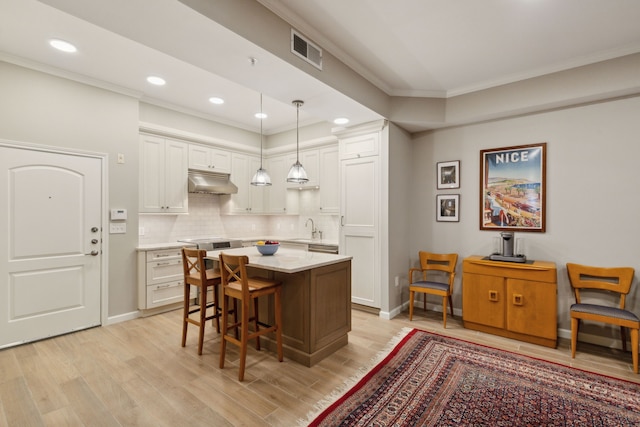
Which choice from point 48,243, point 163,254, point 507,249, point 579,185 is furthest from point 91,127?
point 579,185

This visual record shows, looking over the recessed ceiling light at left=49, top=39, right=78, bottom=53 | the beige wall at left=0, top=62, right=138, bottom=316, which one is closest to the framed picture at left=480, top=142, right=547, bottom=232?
the beige wall at left=0, top=62, right=138, bottom=316

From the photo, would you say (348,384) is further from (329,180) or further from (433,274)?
(329,180)

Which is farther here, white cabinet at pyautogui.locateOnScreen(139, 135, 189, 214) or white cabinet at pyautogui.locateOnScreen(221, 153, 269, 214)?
white cabinet at pyautogui.locateOnScreen(221, 153, 269, 214)

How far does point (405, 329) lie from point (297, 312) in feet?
5.02

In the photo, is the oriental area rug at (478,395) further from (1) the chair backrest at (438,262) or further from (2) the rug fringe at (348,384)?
(1) the chair backrest at (438,262)

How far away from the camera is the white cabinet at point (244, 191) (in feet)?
17.5

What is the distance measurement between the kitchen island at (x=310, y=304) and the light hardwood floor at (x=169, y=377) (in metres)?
0.14

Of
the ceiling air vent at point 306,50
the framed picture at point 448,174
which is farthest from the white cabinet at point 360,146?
the ceiling air vent at point 306,50

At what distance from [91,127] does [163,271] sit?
198 cm

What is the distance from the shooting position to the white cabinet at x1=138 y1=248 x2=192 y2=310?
396cm

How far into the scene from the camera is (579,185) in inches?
131

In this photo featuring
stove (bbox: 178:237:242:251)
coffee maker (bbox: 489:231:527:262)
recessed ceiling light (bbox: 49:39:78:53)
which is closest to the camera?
recessed ceiling light (bbox: 49:39:78:53)

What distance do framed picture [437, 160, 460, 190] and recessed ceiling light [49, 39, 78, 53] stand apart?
14.5 ft

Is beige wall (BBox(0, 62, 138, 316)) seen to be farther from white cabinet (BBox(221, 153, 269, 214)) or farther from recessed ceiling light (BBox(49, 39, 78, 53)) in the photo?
white cabinet (BBox(221, 153, 269, 214))
